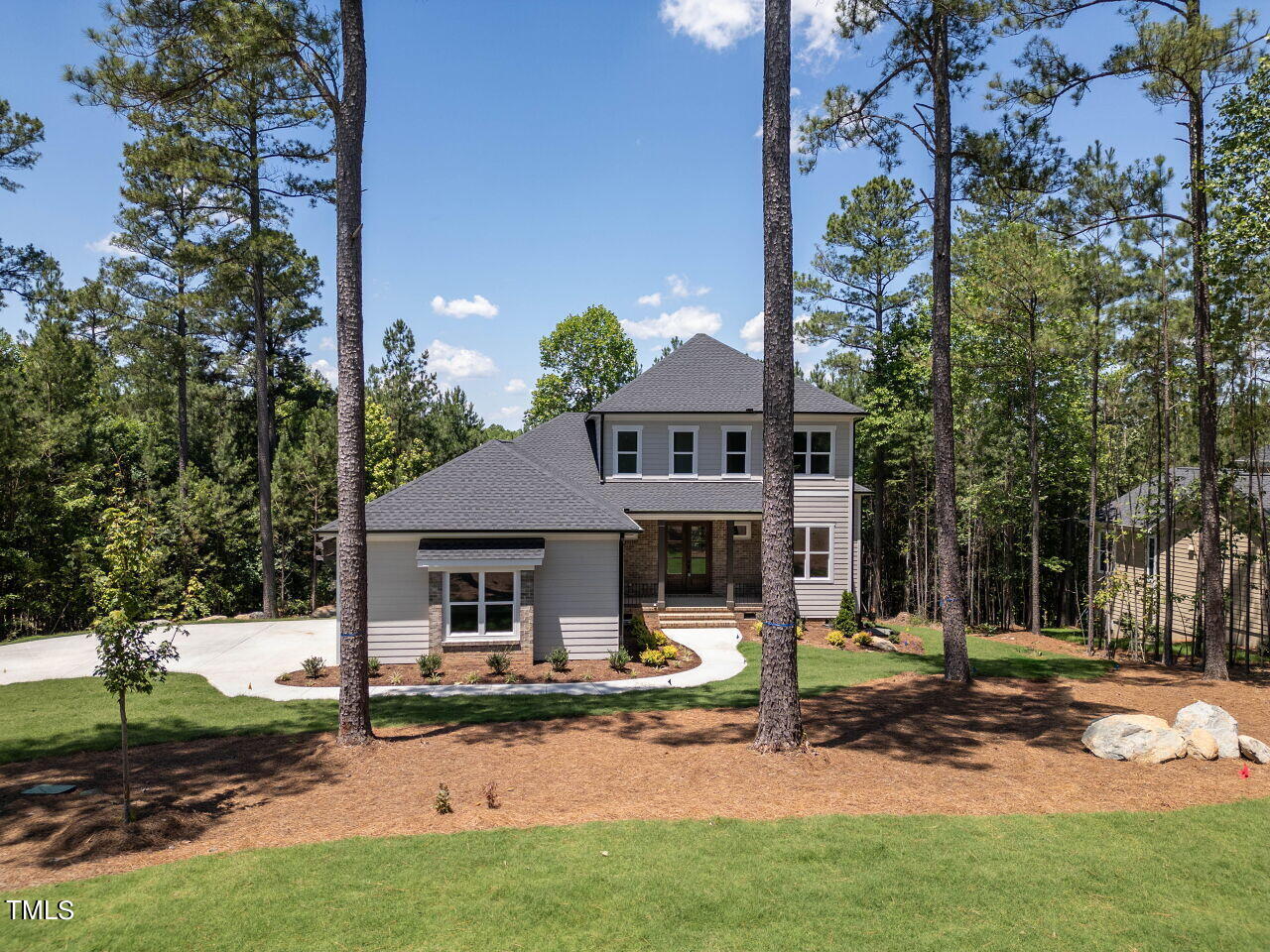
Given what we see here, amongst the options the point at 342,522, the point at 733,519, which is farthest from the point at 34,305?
the point at 733,519

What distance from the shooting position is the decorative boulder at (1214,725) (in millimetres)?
8727

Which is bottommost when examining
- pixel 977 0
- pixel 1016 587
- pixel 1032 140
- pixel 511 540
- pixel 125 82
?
pixel 1016 587

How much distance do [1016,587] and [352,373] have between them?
84.4 feet

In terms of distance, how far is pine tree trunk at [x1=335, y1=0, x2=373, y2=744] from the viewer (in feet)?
31.2

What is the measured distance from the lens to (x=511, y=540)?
1531 cm

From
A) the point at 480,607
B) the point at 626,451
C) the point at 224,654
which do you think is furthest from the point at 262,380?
the point at 480,607

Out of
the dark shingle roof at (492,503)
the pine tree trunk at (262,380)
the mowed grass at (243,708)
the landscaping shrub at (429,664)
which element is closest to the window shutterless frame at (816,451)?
the dark shingle roof at (492,503)

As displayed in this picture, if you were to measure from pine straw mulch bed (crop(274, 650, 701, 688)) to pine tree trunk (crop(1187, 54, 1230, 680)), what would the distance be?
32.9 ft

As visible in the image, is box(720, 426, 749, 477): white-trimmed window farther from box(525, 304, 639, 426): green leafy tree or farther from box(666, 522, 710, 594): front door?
box(525, 304, 639, 426): green leafy tree

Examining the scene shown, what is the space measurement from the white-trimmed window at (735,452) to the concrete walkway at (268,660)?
196 inches

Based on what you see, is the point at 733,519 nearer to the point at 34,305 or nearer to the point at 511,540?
the point at 511,540

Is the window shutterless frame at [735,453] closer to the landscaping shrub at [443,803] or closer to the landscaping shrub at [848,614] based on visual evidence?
the landscaping shrub at [848,614]

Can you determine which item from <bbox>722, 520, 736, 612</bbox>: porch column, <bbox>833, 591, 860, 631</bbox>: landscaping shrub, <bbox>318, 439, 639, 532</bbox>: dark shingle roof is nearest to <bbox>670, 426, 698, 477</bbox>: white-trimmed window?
<bbox>722, 520, 736, 612</bbox>: porch column

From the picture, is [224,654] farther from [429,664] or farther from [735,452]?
[735,452]
